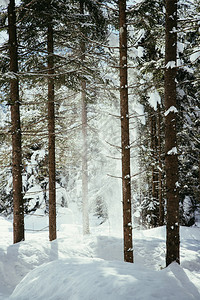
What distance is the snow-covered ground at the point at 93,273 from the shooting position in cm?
336

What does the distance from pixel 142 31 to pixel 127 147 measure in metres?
4.16

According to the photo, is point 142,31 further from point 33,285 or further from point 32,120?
point 33,285

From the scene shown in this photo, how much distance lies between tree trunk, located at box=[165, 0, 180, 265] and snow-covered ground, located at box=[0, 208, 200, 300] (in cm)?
68

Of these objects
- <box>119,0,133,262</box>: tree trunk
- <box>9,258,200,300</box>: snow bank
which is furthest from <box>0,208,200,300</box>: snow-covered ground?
<box>119,0,133,262</box>: tree trunk

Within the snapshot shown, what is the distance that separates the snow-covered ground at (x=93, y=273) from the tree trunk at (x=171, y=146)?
0.68 metres

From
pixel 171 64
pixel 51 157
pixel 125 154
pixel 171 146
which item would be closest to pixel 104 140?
pixel 125 154

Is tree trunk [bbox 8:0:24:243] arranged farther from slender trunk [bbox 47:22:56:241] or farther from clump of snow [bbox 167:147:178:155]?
clump of snow [bbox 167:147:178:155]

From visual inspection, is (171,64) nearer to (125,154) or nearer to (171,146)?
(171,146)

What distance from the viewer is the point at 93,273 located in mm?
4016

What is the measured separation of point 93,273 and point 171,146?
3430 millimetres

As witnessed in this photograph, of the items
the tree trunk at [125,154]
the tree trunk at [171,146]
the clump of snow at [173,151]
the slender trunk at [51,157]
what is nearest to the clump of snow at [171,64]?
the tree trunk at [171,146]

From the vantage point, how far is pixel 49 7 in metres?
7.97

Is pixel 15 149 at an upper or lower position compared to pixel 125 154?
upper

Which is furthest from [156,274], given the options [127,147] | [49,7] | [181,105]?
[181,105]
